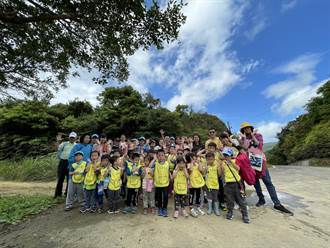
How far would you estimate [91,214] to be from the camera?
16.1ft

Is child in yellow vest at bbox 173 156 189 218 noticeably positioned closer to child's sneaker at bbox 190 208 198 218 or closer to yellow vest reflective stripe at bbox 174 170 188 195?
yellow vest reflective stripe at bbox 174 170 188 195

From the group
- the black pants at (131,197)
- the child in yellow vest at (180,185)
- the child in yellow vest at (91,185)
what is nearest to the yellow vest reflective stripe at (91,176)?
the child in yellow vest at (91,185)

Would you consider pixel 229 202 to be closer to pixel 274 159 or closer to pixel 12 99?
pixel 12 99

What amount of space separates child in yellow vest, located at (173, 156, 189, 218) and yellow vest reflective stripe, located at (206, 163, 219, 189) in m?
0.50

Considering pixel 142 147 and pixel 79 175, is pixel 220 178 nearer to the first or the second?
pixel 142 147

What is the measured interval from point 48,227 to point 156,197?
230 cm

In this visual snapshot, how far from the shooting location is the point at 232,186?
4.76 m

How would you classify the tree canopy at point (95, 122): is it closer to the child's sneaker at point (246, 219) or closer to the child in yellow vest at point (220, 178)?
the child in yellow vest at point (220, 178)

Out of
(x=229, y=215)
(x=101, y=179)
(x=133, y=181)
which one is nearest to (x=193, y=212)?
(x=229, y=215)

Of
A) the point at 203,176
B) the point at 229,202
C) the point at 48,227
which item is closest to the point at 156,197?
the point at 203,176

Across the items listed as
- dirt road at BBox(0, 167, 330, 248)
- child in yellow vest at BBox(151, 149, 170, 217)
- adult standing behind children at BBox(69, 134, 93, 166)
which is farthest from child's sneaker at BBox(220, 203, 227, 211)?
adult standing behind children at BBox(69, 134, 93, 166)

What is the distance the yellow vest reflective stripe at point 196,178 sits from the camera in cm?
515

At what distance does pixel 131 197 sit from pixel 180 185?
3.90 feet

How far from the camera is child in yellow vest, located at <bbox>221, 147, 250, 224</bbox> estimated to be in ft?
15.1
